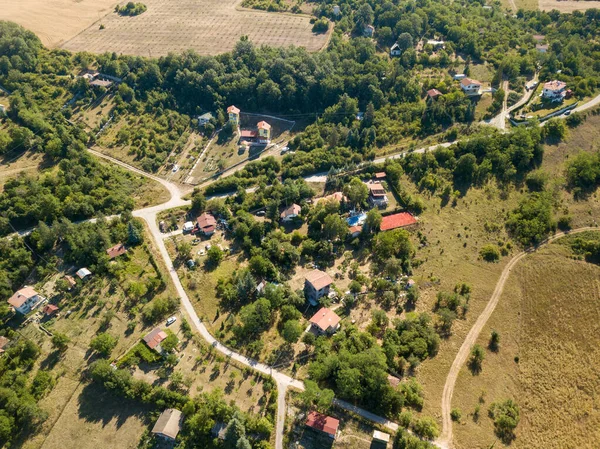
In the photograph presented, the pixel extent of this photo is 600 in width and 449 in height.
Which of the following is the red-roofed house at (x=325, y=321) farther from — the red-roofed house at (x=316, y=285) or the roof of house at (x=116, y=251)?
the roof of house at (x=116, y=251)

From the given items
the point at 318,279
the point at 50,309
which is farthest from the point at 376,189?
the point at 50,309

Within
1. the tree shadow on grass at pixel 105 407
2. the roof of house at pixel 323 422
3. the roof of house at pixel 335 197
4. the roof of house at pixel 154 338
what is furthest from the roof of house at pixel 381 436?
the roof of house at pixel 335 197

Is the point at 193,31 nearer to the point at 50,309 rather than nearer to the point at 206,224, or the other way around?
the point at 206,224

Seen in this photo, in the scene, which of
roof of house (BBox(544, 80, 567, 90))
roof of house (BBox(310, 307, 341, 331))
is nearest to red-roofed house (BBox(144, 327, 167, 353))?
roof of house (BBox(310, 307, 341, 331))

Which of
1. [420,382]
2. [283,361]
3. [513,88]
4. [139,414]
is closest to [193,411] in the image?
[139,414]

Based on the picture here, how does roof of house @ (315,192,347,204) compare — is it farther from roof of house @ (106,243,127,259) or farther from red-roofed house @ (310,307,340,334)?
roof of house @ (106,243,127,259)
